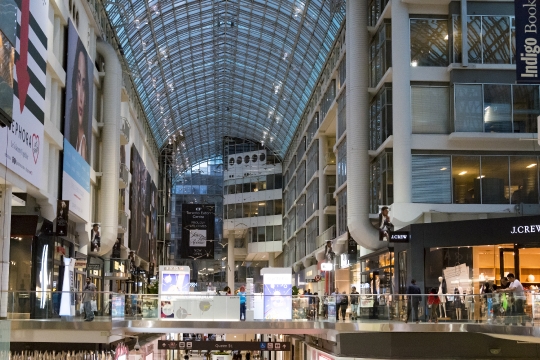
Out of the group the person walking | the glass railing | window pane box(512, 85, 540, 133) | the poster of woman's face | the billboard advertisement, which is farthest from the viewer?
the poster of woman's face

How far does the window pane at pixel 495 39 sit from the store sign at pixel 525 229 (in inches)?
408

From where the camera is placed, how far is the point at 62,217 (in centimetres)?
3878

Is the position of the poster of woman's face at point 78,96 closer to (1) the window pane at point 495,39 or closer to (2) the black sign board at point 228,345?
(2) the black sign board at point 228,345

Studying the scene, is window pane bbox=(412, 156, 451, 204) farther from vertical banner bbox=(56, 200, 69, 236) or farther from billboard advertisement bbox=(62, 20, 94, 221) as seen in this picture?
billboard advertisement bbox=(62, 20, 94, 221)

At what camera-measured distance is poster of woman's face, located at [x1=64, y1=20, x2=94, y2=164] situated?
1641 inches

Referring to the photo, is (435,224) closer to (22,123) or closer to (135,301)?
(135,301)

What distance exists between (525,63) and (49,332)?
20.8 metres

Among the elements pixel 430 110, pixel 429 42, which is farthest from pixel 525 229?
pixel 429 42

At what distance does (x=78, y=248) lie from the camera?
48250 millimetres

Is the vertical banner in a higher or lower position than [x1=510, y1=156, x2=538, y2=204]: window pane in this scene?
lower

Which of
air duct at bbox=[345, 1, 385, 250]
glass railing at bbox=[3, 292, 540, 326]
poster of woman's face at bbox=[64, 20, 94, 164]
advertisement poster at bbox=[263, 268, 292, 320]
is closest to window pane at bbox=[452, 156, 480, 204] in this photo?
air duct at bbox=[345, 1, 385, 250]

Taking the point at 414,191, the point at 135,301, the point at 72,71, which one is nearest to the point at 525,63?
the point at 414,191

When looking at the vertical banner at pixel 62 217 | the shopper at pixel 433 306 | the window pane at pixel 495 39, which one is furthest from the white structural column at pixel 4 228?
the window pane at pixel 495 39

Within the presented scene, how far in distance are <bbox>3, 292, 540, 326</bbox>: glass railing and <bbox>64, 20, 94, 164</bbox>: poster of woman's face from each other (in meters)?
11.4
